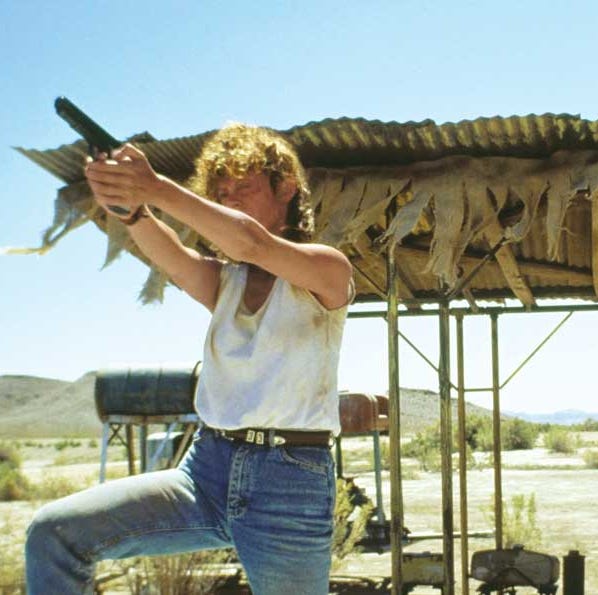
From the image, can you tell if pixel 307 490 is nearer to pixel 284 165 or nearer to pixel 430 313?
pixel 284 165

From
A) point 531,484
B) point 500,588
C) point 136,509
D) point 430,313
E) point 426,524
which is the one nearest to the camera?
point 136,509

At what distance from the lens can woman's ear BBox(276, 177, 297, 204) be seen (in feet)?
7.77

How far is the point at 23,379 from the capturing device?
11719 cm

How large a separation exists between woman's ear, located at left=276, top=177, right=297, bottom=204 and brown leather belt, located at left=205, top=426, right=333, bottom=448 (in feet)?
1.91

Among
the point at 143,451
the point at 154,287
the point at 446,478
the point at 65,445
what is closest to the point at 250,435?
the point at 154,287

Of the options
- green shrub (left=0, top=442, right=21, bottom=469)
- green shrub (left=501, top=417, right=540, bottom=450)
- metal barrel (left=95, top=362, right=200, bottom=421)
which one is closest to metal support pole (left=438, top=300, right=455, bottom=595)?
metal barrel (left=95, top=362, right=200, bottom=421)

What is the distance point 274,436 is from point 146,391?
11.0 metres

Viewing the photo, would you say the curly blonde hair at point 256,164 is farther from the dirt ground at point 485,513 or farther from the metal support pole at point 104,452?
the metal support pole at point 104,452

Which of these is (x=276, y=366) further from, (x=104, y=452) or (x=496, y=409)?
(x=104, y=452)

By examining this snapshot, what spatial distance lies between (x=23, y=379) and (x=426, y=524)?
10819 cm

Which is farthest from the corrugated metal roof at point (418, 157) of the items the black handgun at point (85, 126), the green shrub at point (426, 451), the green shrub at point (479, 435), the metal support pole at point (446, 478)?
the green shrub at point (479, 435)

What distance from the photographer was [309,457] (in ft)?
7.13

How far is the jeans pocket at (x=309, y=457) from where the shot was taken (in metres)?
2.15

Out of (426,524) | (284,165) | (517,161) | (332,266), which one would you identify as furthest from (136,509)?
(426,524)
